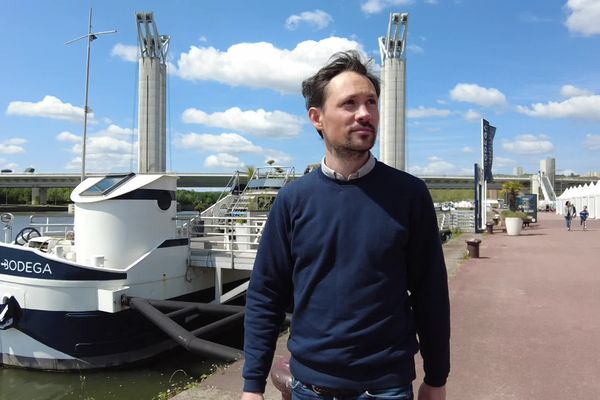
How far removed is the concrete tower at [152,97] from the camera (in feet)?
170

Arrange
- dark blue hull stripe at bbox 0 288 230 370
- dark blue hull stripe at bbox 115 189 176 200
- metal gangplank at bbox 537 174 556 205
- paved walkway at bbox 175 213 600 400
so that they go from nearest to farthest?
1. paved walkway at bbox 175 213 600 400
2. dark blue hull stripe at bbox 0 288 230 370
3. dark blue hull stripe at bbox 115 189 176 200
4. metal gangplank at bbox 537 174 556 205

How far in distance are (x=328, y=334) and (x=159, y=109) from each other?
54043 mm

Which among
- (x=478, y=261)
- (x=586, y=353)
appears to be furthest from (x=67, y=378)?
(x=478, y=261)

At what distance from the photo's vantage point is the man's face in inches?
74.4

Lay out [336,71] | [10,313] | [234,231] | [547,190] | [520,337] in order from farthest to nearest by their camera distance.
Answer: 1. [547,190]
2. [234,231]
3. [10,313]
4. [520,337]
5. [336,71]

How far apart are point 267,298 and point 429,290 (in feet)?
2.13

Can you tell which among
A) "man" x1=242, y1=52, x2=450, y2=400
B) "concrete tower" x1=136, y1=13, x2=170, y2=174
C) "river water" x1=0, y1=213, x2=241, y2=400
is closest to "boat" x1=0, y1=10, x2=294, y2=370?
"river water" x1=0, y1=213, x2=241, y2=400

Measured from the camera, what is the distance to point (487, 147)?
27453mm

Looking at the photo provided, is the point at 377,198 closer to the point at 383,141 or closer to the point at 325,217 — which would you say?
the point at 325,217

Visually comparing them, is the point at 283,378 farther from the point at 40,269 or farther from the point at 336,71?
the point at 40,269

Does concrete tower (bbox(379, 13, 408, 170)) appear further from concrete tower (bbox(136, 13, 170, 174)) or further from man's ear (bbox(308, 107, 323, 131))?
man's ear (bbox(308, 107, 323, 131))

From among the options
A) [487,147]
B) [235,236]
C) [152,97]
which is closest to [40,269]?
[235,236]

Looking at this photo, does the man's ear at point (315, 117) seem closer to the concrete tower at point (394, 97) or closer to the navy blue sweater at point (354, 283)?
the navy blue sweater at point (354, 283)

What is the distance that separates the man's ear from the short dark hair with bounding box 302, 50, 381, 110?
24 millimetres
